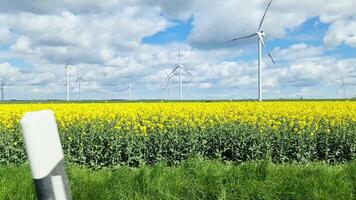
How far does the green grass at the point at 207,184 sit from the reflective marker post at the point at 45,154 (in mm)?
4991

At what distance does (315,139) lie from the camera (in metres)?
14.8

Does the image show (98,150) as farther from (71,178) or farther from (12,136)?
(71,178)

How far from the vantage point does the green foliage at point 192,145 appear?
13.9 meters

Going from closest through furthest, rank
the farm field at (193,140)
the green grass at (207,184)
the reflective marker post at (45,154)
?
the reflective marker post at (45,154)
the green grass at (207,184)
the farm field at (193,140)

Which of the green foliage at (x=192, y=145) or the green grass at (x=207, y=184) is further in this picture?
the green foliage at (x=192, y=145)

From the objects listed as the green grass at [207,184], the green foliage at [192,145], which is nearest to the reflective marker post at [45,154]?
the green grass at [207,184]

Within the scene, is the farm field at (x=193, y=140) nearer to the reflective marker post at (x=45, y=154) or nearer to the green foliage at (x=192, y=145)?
the green foliage at (x=192, y=145)

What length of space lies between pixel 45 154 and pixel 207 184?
562 centimetres

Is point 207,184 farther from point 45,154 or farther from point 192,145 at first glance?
point 192,145

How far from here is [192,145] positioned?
14.1 m

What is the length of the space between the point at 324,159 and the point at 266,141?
6.52ft

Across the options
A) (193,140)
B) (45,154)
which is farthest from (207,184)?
(193,140)

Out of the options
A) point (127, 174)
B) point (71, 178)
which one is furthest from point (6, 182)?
point (127, 174)

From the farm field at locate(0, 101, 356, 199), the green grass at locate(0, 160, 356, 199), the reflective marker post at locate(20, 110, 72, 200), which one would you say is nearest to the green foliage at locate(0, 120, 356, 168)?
the farm field at locate(0, 101, 356, 199)
